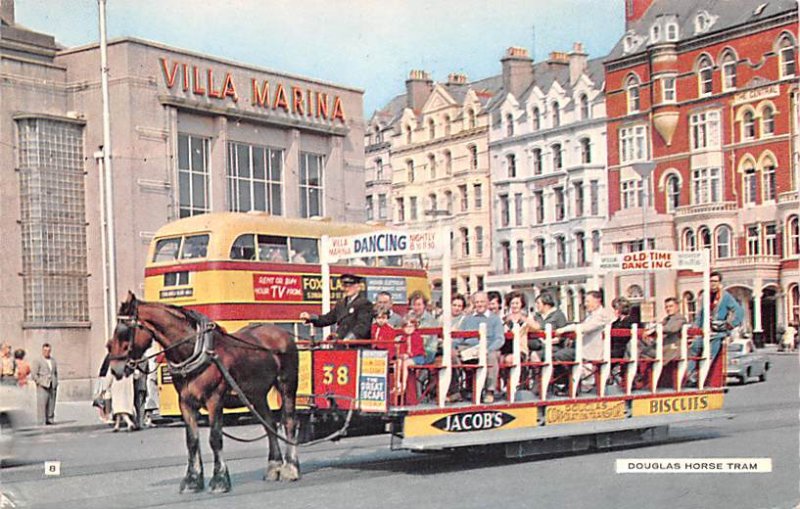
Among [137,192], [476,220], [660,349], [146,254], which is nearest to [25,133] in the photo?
[137,192]

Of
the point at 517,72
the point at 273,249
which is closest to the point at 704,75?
the point at 517,72

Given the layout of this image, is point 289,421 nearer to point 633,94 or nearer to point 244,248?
point 633,94

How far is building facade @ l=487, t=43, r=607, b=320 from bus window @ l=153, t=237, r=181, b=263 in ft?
17.2

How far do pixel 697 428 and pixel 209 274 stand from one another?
24.3ft

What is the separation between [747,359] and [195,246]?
8.15m

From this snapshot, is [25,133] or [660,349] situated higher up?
[25,133]

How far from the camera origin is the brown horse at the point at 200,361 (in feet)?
32.4

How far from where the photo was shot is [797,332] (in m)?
13.8

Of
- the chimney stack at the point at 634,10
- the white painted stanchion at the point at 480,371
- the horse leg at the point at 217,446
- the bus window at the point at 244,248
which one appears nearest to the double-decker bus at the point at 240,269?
the bus window at the point at 244,248

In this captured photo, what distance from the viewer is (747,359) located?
1658cm

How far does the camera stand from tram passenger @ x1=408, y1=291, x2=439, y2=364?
1159 centimetres

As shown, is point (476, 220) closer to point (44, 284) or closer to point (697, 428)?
point (697, 428)

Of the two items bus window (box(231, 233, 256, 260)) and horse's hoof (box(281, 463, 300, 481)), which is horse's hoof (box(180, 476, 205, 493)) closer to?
horse's hoof (box(281, 463, 300, 481))

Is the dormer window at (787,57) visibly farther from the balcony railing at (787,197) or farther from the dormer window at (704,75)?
the balcony railing at (787,197)
